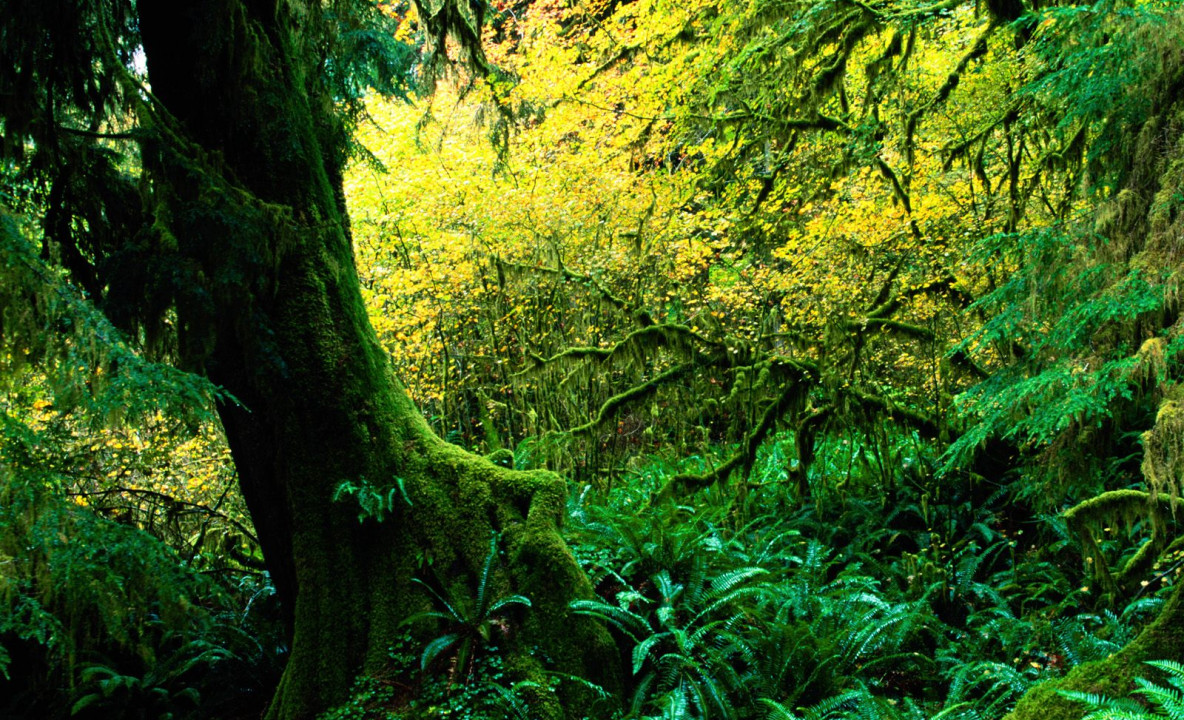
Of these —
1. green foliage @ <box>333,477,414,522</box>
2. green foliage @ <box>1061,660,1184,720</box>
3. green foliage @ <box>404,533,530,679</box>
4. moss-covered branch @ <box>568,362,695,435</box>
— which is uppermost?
moss-covered branch @ <box>568,362,695,435</box>

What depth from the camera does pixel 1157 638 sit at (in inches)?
103

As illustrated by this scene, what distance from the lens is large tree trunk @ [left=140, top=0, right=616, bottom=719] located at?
164 inches

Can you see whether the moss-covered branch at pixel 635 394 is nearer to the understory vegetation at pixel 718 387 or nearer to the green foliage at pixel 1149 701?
the understory vegetation at pixel 718 387

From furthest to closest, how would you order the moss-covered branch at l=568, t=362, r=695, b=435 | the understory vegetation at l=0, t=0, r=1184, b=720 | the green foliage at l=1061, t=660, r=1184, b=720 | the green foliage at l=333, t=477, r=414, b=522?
the moss-covered branch at l=568, t=362, r=695, b=435, the green foliage at l=333, t=477, r=414, b=522, the understory vegetation at l=0, t=0, r=1184, b=720, the green foliage at l=1061, t=660, r=1184, b=720

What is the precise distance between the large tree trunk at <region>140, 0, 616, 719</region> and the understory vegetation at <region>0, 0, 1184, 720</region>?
0.08 meters

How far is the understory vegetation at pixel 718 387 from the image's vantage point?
3.52 m

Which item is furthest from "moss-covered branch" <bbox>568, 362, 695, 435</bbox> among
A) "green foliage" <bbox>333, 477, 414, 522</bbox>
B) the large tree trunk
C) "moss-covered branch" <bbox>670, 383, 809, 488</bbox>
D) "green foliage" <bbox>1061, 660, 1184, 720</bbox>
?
"green foliage" <bbox>1061, 660, 1184, 720</bbox>

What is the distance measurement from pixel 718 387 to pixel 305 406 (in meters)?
5.17

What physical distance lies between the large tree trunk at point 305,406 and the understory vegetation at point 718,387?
0.08 metres

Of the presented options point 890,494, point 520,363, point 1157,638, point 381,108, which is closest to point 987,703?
point 1157,638

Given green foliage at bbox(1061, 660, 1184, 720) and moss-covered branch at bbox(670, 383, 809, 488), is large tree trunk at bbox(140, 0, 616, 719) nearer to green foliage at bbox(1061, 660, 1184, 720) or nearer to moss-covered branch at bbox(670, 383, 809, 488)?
green foliage at bbox(1061, 660, 1184, 720)

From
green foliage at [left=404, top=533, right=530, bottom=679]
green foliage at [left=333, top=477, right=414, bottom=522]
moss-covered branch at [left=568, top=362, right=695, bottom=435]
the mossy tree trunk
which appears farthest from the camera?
moss-covered branch at [left=568, top=362, right=695, bottom=435]

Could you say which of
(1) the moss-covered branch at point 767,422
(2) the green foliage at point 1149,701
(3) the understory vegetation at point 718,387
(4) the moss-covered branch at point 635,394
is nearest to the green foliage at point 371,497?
(3) the understory vegetation at point 718,387

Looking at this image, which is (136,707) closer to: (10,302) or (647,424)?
(10,302)
